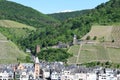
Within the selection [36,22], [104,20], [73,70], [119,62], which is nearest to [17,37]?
[104,20]

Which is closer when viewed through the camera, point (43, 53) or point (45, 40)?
point (43, 53)

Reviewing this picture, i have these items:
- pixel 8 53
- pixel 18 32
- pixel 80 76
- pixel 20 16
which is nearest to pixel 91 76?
pixel 80 76

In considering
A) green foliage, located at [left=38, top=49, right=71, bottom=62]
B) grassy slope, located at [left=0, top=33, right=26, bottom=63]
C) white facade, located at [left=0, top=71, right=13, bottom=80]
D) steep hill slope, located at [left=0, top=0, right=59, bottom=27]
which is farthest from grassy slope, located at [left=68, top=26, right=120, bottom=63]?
steep hill slope, located at [left=0, top=0, right=59, bottom=27]

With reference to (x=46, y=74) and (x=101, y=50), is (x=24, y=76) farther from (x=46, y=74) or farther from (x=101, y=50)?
(x=101, y=50)

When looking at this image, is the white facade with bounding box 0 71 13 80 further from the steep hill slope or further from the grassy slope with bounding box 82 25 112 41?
the steep hill slope

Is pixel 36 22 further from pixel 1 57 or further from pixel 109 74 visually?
pixel 109 74

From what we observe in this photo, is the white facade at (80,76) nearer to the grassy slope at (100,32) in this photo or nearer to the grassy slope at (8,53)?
the grassy slope at (8,53)
